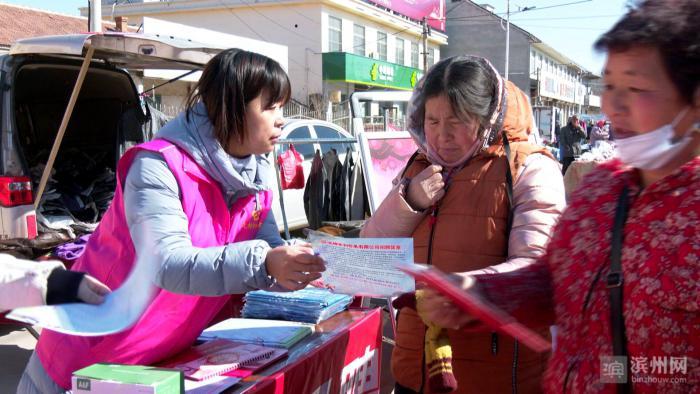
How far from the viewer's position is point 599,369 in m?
1.21

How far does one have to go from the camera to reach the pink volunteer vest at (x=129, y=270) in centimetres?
171

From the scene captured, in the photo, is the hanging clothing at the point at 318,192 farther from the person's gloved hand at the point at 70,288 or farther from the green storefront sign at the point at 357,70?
the green storefront sign at the point at 357,70

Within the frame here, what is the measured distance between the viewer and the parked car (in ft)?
15.0

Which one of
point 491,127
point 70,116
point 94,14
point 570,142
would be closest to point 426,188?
point 491,127

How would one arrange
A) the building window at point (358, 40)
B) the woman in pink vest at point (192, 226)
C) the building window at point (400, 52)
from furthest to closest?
the building window at point (400, 52), the building window at point (358, 40), the woman in pink vest at point (192, 226)

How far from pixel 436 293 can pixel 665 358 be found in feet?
1.67

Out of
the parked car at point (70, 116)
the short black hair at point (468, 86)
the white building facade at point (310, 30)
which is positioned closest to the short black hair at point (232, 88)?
the short black hair at point (468, 86)

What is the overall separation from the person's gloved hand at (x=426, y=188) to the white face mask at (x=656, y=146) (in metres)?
0.69

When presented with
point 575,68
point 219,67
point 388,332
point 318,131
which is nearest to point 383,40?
point 318,131

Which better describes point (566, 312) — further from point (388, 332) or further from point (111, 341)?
point (388, 332)

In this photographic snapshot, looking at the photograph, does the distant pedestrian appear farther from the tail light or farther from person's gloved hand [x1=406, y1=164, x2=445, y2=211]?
person's gloved hand [x1=406, y1=164, x2=445, y2=211]

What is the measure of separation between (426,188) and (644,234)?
0.77 metres

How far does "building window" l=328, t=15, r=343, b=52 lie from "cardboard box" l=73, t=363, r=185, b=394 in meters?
29.0

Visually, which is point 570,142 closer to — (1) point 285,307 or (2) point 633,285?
(1) point 285,307
